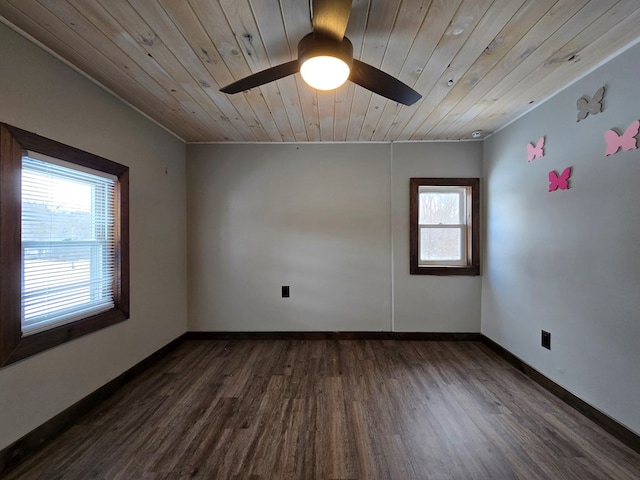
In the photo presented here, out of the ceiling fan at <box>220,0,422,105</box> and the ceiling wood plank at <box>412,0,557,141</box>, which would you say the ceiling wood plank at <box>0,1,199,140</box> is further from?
the ceiling wood plank at <box>412,0,557,141</box>

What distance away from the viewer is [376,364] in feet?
8.14

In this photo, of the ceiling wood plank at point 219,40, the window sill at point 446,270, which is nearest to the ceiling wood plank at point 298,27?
the ceiling wood plank at point 219,40

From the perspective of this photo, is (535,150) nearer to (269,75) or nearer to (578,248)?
(578,248)

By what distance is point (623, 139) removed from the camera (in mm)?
1539

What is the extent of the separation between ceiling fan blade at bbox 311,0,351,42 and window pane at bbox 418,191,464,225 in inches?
88.7

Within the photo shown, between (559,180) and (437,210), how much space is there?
1.18m

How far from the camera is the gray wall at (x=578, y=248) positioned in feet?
5.01

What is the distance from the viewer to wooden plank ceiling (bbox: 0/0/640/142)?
48.5 inches

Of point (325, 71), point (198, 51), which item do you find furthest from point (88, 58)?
point (325, 71)

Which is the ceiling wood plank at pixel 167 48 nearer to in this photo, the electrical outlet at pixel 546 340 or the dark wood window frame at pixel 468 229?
the dark wood window frame at pixel 468 229

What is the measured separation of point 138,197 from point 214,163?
969mm

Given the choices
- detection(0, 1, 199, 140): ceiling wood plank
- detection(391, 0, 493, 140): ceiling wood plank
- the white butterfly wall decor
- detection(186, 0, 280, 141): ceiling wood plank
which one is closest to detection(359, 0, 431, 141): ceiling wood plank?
detection(391, 0, 493, 140): ceiling wood plank

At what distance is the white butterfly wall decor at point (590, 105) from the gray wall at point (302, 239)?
56.4 inches

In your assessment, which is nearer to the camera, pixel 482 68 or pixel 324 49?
pixel 324 49
